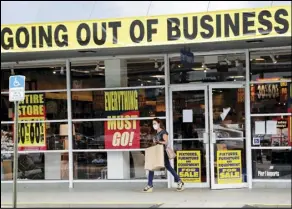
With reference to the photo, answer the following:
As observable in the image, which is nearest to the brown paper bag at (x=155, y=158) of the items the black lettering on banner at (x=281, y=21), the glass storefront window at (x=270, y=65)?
the glass storefront window at (x=270, y=65)

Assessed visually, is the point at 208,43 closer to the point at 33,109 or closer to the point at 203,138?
the point at 203,138

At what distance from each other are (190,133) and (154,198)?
212 cm

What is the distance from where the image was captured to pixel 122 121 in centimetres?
1275

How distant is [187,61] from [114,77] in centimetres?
197

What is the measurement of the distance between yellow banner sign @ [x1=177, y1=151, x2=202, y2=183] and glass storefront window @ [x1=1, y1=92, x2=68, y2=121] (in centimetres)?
316

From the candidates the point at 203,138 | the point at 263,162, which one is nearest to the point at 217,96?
the point at 203,138

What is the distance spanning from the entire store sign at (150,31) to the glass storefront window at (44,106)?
1991 mm

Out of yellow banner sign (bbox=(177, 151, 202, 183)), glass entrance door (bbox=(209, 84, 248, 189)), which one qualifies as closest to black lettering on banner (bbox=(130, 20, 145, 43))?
glass entrance door (bbox=(209, 84, 248, 189))

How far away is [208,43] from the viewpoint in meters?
11.2

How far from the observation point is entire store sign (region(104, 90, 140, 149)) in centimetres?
1269

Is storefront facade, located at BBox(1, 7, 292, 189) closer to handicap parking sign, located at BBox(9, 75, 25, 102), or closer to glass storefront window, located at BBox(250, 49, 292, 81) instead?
glass storefront window, located at BBox(250, 49, 292, 81)

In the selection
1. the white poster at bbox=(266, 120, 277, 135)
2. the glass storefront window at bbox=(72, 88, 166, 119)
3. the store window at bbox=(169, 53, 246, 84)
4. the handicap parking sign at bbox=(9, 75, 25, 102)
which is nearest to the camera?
the handicap parking sign at bbox=(9, 75, 25, 102)

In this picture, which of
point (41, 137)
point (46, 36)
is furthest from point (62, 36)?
point (41, 137)

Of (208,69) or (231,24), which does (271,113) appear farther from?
(231,24)
